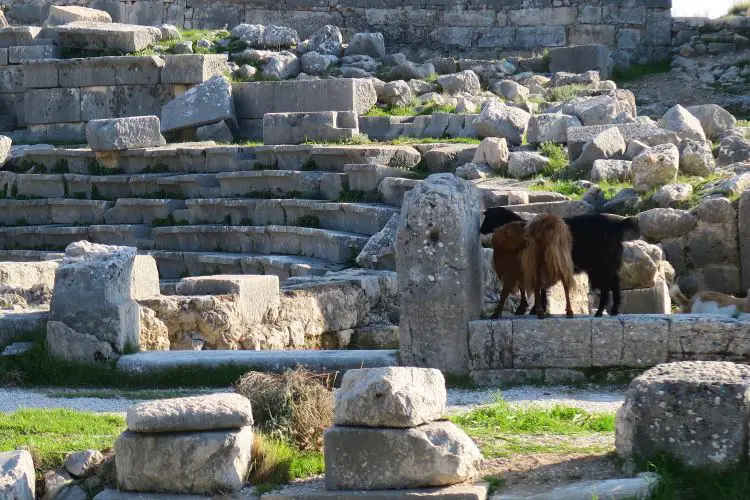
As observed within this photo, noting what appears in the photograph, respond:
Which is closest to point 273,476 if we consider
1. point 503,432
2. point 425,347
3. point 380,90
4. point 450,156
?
point 503,432

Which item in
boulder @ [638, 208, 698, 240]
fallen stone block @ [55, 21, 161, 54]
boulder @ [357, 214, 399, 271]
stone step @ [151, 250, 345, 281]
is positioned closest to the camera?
boulder @ [638, 208, 698, 240]

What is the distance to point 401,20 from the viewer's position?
29297 mm

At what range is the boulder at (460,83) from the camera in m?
24.3

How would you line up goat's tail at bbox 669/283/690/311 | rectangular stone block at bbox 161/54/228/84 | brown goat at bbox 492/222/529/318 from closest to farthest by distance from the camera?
brown goat at bbox 492/222/529/318 → goat's tail at bbox 669/283/690/311 → rectangular stone block at bbox 161/54/228/84

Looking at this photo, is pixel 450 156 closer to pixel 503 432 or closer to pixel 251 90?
pixel 251 90

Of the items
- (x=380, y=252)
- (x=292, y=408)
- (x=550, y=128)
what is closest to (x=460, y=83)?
(x=550, y=128)

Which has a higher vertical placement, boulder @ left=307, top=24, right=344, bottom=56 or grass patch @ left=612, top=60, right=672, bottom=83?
boulder @ left=307, top=24, right=344, bottom=56

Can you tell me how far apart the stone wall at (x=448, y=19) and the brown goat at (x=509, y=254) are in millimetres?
17020

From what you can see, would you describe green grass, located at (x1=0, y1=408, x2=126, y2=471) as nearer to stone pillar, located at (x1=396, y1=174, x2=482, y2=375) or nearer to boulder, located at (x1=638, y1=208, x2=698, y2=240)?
stone pillar, located at (x1=396, y1=174, x2=482, y2=375)

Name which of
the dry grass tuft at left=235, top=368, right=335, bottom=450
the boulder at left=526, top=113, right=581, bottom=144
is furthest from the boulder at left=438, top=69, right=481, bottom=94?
the dry grass tuft at left=235, top=368, right=335, bottom=450

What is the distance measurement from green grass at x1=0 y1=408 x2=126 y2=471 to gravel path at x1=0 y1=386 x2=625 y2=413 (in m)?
0.44

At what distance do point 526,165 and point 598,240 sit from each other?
6878 millimetres

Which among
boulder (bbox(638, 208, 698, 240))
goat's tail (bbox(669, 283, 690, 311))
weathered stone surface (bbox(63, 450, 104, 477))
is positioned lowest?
weathered stone surface (bbox(63, 450, 104, 477))

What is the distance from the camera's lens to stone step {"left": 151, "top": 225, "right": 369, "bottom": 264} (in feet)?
59.9
